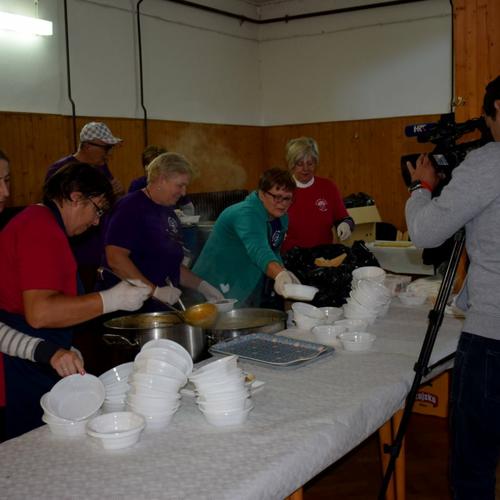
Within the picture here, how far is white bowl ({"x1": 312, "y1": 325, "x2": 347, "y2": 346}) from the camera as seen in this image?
98.3 inches

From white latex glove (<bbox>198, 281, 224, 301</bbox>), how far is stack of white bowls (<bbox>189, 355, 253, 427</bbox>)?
1.52 meters

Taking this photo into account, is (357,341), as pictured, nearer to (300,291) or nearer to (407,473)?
(300,291)

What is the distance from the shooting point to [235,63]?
29.5 feet

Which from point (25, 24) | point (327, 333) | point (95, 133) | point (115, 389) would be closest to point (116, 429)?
point (115, 389)

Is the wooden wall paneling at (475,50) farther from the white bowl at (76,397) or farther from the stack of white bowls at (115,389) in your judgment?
the white bowl at (76,397)

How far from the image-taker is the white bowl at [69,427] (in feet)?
5.51

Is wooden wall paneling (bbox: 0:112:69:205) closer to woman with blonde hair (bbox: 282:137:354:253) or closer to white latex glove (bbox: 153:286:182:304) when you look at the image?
woman with blonde hair (bbox: 282:137:354:253)

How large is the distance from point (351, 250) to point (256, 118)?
6.37 m

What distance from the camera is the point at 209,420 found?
1.73 metres

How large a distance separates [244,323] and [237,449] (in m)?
1.14

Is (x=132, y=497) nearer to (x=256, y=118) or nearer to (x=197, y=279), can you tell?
(x=197, y=279)

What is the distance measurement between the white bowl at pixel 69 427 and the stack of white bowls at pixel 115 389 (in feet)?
0.47

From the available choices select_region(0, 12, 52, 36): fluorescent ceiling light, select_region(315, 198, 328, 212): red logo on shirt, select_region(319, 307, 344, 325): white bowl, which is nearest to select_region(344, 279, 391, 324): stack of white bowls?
select_region(319, 307, 344, 325): white bowl

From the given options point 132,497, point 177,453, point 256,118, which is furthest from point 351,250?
point 256,118
